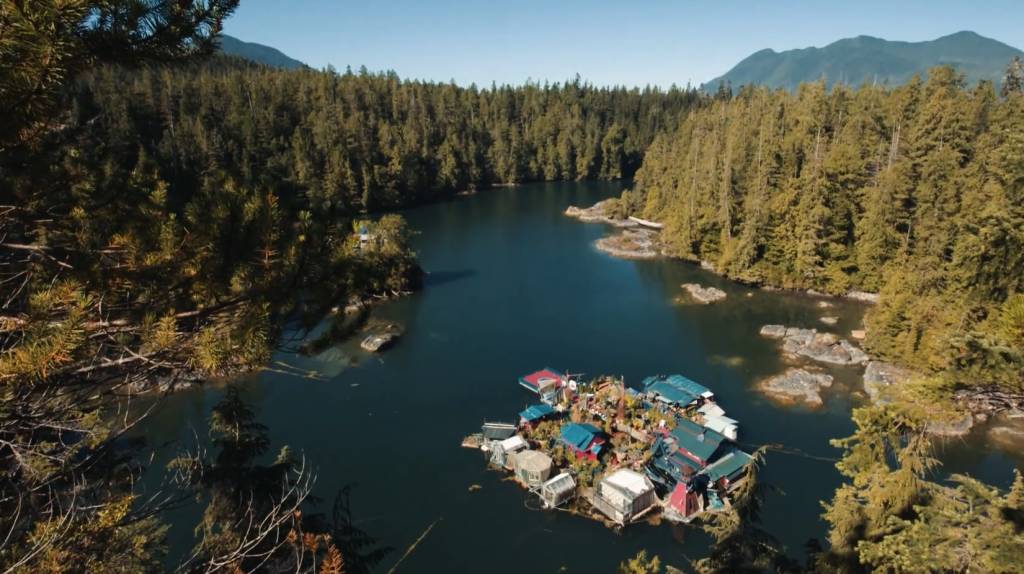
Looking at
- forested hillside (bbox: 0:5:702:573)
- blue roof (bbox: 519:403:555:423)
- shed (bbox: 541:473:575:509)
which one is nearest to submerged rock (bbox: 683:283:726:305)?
blue roof (bbox: 519:403:555:423)

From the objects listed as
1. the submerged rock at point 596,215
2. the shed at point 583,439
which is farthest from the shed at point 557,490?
the submerged rock at point 596,215

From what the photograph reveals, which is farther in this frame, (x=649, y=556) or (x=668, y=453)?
(x=668, y=453)

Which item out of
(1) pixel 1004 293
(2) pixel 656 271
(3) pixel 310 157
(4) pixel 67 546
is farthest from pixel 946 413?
(3) pixel 310 157

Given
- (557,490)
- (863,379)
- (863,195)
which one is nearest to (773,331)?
(863,379)

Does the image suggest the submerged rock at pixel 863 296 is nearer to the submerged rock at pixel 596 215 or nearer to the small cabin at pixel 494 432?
the submerged rock at pixel 596 215

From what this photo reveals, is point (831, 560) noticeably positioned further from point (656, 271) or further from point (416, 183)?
point (416, 183)

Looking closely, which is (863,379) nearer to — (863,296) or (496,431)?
(863,296)

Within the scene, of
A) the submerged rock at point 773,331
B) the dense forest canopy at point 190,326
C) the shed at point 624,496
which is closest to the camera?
the dense forest canopy at point 190,326
